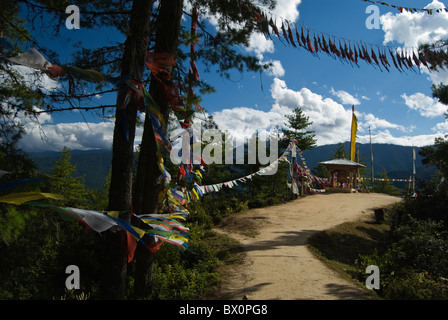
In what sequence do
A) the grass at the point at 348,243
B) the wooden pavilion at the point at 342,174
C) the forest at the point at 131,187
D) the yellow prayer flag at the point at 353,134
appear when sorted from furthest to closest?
the yellow prayer flag at the point at 353,134 < the wooden pavilion at the point at 342,174 < the grass at the point at 348,243 < the forest at the point at 131,187

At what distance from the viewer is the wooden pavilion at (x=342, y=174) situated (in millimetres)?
24797

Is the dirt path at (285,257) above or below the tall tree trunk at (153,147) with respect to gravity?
below

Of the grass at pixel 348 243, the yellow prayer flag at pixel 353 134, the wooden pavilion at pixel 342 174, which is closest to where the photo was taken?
the grass at pixel 348 243

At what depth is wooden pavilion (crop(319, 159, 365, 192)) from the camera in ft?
81.4

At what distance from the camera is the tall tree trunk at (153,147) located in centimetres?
619

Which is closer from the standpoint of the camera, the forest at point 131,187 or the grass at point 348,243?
the forest at point 131,187

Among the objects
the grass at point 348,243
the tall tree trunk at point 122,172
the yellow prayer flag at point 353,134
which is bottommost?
the grass at point 348,243

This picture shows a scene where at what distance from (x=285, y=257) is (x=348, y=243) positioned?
4268 mm

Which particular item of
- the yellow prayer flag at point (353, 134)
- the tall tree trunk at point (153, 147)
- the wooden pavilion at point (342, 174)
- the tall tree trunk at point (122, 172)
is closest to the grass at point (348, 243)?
the tall tree trunk at point (153, 147)

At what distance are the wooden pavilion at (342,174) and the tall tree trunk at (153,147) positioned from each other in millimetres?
21471

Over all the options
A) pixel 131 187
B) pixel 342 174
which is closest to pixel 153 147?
pixel 131 187

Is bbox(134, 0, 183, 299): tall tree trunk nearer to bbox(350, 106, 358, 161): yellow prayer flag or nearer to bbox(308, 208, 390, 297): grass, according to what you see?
bbox(308, 208, 390, 297): grass

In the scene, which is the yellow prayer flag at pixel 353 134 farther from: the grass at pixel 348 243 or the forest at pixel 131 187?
the forest at pixel 131 187

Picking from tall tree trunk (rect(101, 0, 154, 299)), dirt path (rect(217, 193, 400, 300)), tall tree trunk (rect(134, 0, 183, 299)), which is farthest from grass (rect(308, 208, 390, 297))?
tall tree trunk (rect(101, 0, 154, 299))
